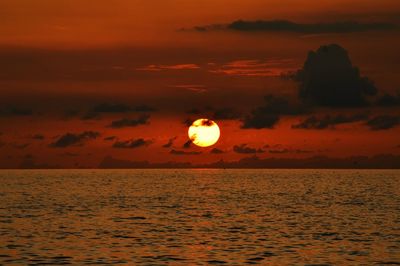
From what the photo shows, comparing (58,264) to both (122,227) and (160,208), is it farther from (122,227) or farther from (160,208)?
(160,208)

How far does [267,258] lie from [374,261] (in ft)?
26.6

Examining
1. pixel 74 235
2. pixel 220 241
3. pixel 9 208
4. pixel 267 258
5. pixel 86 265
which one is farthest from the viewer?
pixel 9 208

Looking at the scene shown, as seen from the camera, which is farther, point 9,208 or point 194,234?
point 9,208

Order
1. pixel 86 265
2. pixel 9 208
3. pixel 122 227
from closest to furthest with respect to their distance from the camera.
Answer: pixel 86 265 → pixel 122 227 → pixel 9 208

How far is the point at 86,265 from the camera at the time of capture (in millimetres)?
55656

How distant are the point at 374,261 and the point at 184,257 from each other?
14.6m

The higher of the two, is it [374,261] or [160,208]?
[160,208]

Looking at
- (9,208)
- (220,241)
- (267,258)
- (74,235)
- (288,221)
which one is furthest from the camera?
(9,208)

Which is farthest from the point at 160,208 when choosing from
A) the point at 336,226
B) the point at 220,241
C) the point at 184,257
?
the point at 184,257

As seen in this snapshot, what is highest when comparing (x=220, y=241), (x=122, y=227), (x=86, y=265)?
(x=122, y=227)

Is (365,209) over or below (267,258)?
over

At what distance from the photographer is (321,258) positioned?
59.7m

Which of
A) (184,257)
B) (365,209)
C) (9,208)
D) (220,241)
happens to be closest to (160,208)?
(9,208)

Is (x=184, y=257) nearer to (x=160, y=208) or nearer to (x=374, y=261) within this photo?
(x=374, y=261)
